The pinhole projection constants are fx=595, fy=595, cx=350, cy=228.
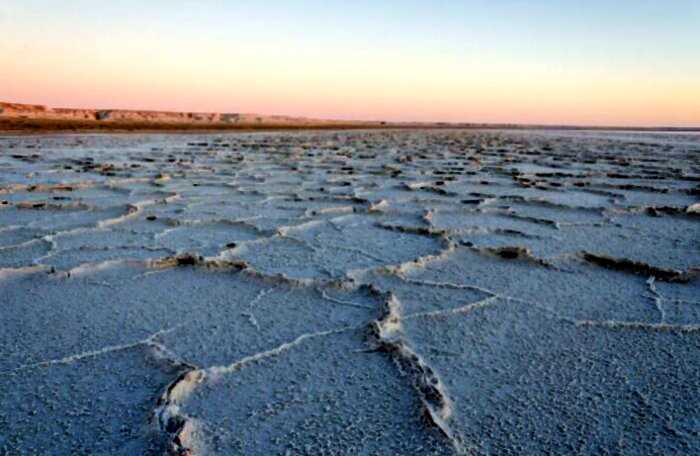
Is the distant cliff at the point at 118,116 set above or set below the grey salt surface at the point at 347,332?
below

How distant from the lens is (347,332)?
1.50 m

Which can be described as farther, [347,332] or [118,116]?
[118,116]

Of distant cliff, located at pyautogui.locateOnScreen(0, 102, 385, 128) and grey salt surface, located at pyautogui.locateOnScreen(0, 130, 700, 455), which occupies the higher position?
grey salt surface, located at pyautogui.locateOnScreen(0, 130, 700, 455)

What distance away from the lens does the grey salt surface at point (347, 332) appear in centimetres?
105

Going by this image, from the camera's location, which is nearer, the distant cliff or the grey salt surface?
the grey salt surface

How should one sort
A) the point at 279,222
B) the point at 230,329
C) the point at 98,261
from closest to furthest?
the point at 230,329, the point at 98,261, the point at 279,222

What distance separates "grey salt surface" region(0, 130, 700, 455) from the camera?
3.45ft

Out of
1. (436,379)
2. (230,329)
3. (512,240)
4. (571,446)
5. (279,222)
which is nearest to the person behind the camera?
(571,446)

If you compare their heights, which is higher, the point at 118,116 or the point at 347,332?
the point at 347,332

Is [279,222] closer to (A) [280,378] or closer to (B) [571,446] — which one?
(A) [280,378]

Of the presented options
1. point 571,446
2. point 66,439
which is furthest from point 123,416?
point 571,446

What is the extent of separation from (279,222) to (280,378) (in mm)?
1836

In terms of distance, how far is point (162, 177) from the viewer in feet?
16.5

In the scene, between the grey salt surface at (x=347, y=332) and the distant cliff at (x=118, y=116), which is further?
the distant cliff at (x=118, y=116)
